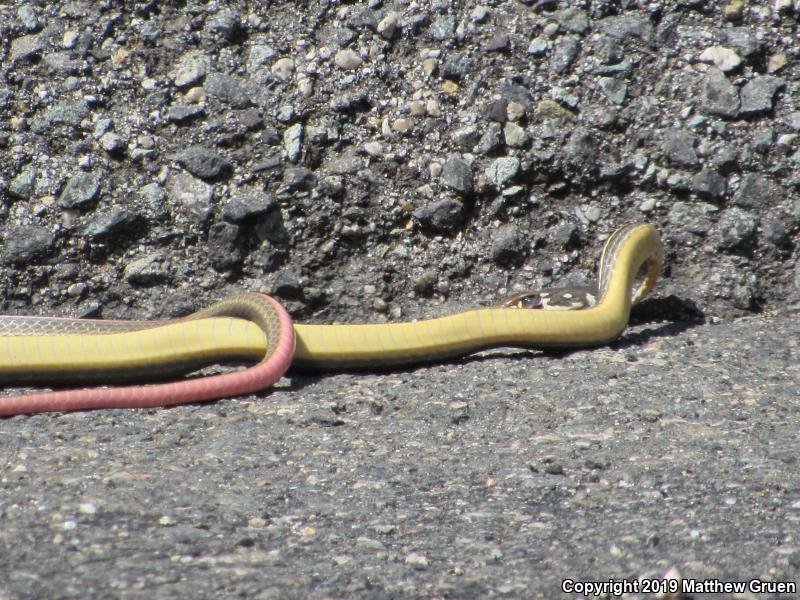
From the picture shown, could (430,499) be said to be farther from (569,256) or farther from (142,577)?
(569,256)

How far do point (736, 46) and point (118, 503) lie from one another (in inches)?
144

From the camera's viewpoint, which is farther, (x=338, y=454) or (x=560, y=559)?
(x=338, y=454)

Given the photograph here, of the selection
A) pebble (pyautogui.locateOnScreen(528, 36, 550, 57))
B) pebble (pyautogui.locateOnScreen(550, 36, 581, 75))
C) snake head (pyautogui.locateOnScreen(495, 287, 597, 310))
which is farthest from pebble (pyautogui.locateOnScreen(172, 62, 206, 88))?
snake head (pyautogui.locateOnScreen(495, 287, 597, 310))

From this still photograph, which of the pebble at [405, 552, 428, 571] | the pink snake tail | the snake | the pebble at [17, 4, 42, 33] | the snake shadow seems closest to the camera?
the pebble at [405, 552, 428, 571]

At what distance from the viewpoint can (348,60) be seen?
460 centimetres

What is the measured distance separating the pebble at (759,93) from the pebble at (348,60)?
1851 mm

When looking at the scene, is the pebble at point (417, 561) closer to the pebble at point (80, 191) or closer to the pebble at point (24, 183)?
the pebble at point (80, 191)

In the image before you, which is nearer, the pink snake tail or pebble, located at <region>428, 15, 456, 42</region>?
the pink snake tail

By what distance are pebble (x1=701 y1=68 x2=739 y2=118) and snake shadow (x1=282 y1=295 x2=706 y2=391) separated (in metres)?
0.93

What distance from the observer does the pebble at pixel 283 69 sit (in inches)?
180

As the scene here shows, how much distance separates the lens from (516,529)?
231cm

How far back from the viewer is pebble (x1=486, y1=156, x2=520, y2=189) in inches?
175

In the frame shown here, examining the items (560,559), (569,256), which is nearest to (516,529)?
(560,559)

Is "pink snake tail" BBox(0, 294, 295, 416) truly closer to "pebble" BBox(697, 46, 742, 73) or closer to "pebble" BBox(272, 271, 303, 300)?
"pebble" BBox(272, 271, 303, 300)
